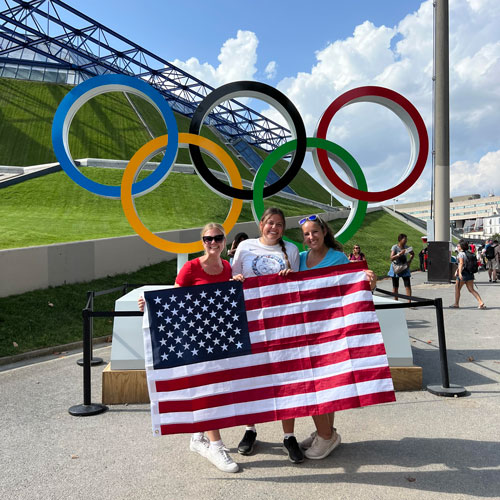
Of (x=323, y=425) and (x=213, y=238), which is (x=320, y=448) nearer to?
(x=323, y=425)

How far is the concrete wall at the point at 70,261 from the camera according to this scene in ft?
36.3

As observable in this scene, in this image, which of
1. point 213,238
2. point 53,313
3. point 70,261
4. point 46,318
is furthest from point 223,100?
point 70,261

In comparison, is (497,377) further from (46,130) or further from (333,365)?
(46,130)

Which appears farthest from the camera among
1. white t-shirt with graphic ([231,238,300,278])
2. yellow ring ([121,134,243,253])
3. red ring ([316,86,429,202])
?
red ring ([316,86,429,202])

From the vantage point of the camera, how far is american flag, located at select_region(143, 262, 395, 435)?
3.62m

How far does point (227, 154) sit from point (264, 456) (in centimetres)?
512

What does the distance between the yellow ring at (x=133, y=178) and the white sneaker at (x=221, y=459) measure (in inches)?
151

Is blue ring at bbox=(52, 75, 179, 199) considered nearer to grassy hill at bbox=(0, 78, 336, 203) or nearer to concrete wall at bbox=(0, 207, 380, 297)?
concrete wall at bbox=(0, 207, 380, 297)

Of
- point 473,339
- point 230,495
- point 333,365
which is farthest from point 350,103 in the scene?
point 230,495

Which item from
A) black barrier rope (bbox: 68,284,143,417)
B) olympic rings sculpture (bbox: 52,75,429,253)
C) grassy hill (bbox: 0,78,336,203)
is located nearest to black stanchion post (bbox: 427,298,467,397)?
olympic rings sculpture (bbox: 52,75,429,253)

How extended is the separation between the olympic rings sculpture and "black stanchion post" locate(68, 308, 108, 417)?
245 centimetres

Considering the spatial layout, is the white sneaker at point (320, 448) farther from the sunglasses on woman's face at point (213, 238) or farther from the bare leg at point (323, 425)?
the sunglasses on woman's face at point (213, 238)

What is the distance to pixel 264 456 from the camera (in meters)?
3.86

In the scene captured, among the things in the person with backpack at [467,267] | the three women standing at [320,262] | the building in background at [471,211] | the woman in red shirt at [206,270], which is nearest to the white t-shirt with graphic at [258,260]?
the woman in red shirt at [206,270]
